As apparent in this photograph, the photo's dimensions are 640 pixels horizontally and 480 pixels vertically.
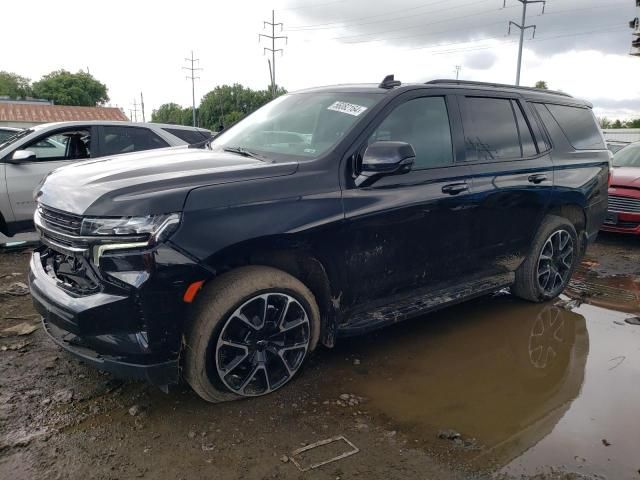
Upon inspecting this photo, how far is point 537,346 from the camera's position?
3.90 metres

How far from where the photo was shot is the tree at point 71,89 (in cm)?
7525

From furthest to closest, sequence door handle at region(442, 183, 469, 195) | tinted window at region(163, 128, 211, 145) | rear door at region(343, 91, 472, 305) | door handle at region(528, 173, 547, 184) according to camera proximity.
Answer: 1. tinted window at region(163, 128, 211, 145)
2. door handle at region(528, 173, 547, 184)
3. door handle at region(442, 183, 469, 195)
4. rear door at region(343, 91, 472, 305)

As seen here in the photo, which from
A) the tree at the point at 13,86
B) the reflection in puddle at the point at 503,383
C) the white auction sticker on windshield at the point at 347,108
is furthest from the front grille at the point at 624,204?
the tree at the point at 13,86

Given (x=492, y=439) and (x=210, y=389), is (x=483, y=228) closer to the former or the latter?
(x=492, y=439)

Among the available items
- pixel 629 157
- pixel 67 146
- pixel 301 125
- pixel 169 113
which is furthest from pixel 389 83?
pixel 169 113

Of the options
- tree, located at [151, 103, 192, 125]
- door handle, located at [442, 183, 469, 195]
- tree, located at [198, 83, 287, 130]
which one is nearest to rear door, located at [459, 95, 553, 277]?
door handle, located at [442, 183, 469, 195]

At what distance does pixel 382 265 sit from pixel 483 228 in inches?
42.5

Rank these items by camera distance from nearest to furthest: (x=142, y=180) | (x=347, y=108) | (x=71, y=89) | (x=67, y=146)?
(x=142, y=180)
(x=347, y=108)
(x=67, y=146)
(x=71, y=89)

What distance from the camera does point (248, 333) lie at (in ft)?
9.28

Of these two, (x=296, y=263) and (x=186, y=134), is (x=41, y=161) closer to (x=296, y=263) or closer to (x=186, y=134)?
(x=186, y=134)

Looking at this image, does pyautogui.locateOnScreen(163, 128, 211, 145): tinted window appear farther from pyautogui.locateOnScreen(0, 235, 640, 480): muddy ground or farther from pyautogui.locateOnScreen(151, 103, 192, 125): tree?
pyautogui.locateOnScreen(151, 103, 192, 125): tree

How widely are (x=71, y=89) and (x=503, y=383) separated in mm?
85291

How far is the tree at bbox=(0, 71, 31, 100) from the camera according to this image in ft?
284

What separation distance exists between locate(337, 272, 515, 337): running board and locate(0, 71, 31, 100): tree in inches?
3904
